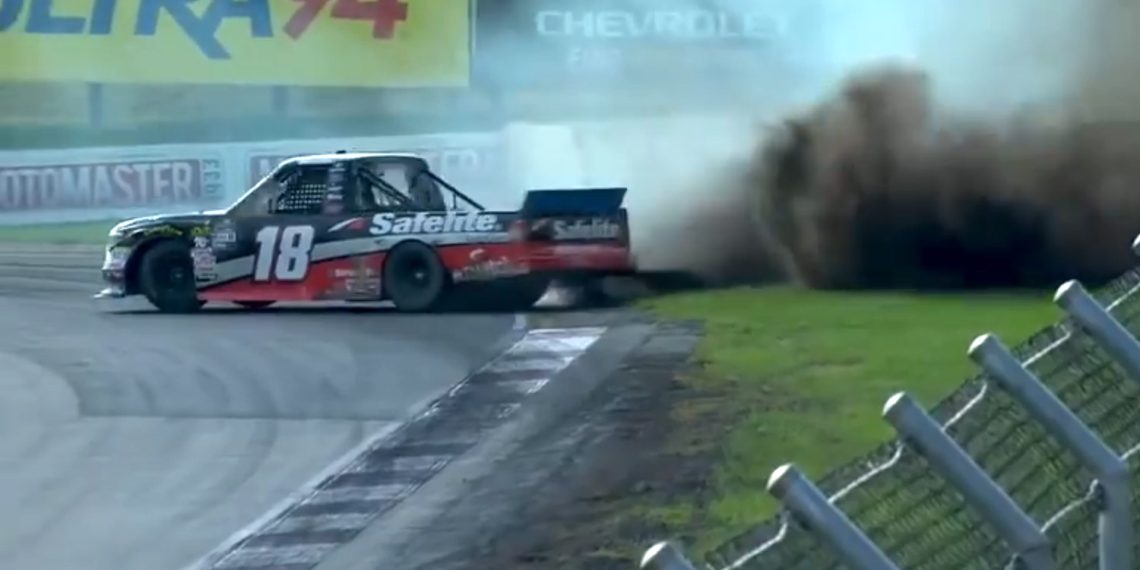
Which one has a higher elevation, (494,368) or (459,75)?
(459,75)

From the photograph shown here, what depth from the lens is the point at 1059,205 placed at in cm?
1872

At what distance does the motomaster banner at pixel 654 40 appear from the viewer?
22938mm

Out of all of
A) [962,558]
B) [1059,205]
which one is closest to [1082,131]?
[1059,205]

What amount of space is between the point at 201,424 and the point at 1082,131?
905 cm

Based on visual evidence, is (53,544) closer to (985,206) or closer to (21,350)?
(21,350)

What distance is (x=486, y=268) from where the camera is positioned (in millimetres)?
18422

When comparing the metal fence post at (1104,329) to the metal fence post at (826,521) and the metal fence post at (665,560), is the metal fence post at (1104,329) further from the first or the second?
the metal fence post at (665,560)

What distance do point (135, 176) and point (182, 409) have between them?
2212 centimetres

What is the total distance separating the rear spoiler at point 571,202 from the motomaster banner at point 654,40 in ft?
15.1

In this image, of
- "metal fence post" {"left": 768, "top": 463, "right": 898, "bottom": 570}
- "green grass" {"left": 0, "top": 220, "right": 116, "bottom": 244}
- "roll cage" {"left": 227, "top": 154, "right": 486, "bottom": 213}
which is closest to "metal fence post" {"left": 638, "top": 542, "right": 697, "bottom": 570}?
"metal fence post" {"left": 768, "top": 463, "right": 898, "bottom": 570}

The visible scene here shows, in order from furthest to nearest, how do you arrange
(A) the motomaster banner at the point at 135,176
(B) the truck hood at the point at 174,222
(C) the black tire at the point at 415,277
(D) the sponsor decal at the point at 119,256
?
(A) the motomaster banner at the point at 135,176
(D) the sponsor decal at the point at 119,256
(B) the truck hood at the point at 174,222
(C) the black tire at the point at 415,277

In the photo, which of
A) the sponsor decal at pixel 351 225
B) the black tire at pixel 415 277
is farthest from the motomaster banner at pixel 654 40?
the sponsor decal at pixel 351 225

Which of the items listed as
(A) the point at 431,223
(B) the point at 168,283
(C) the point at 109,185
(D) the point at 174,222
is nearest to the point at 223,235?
(D) the point at 174,222

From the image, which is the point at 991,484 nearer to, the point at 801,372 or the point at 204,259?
the point at 801,372
